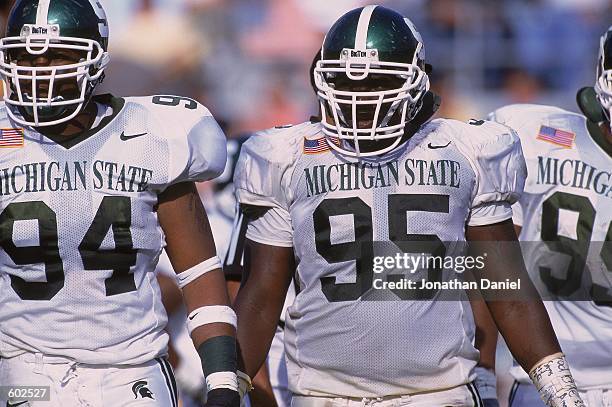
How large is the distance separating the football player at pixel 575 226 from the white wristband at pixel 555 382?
25.3 inches

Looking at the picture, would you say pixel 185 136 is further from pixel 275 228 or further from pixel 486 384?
pixel 486 384

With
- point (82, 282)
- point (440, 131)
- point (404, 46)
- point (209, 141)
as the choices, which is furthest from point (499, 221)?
point (82, 282)

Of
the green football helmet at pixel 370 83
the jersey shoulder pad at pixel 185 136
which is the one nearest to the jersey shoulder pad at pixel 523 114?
the green football helmet at pixel 370 83

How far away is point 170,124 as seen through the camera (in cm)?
365

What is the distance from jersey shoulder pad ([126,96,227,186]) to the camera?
3.59 meters

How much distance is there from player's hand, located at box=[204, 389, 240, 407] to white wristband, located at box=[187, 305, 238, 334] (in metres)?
0.22

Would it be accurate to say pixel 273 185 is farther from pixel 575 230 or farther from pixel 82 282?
pixel 575 230

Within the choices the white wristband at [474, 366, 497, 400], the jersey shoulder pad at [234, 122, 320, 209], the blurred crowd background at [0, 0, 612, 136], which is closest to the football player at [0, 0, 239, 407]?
the jersey shoulder pad at [234, 122, 320, 209]

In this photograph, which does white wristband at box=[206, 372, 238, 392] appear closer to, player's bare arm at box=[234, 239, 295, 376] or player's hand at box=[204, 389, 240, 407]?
player's hand at box=[204, 389, 240, 407]

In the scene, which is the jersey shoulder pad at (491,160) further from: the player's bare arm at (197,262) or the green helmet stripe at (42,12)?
the green helmet stripe at (42,12)

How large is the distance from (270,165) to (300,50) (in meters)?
5.06

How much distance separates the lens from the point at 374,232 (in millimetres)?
3725

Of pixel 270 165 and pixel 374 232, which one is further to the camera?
pixel 270 165

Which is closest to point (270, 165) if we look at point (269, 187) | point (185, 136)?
point (269, 187)
